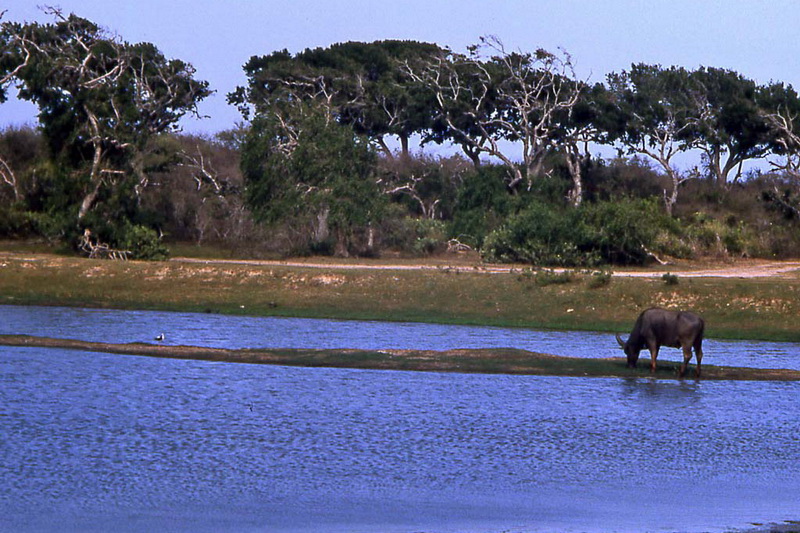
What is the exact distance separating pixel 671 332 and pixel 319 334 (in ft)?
31.6

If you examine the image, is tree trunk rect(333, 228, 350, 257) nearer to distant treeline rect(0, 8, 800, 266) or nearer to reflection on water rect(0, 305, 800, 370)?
distant treeline rect(0, 8, 800, 266)

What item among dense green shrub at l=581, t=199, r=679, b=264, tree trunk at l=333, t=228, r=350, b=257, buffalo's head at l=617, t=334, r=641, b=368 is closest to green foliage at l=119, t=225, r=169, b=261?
tree trunk at l=333, t=228, r=350, b=257

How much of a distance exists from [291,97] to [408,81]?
7.20m

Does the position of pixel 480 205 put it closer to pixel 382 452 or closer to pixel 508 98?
pixel 508 98

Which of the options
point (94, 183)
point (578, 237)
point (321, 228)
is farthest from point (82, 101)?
point (578, 237)

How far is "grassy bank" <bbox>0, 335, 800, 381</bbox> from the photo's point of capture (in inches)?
811

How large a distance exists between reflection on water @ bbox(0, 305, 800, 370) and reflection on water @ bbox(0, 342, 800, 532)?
14.8 ft

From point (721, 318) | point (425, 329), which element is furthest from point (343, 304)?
point (721, 318)

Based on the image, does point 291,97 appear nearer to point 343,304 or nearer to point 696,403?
point 343,304

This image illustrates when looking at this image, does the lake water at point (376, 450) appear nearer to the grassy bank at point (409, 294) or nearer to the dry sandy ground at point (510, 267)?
the grassy bank at point (409, 294)

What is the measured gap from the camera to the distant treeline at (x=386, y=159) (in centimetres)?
4297

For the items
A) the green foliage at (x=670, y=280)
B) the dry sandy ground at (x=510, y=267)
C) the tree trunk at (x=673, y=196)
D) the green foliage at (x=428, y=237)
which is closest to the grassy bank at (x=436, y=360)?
the green foliage at (x=670, y=280)

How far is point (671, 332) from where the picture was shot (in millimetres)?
19938

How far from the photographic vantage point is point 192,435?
13562mm
